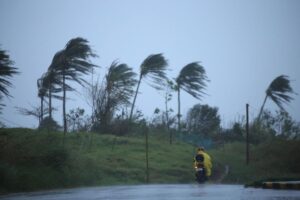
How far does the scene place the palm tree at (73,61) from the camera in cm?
3481

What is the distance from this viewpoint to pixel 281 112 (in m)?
55.5

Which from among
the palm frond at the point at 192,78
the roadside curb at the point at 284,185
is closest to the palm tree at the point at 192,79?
the palm frond at the point at 192,78

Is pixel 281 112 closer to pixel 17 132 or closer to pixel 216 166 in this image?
pixel 216 166

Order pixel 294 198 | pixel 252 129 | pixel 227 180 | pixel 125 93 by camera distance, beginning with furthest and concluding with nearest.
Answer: pixel 252 129
pixel 125 93
pixel 227 180
pixel 294 198

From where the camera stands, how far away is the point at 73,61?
35.1 m

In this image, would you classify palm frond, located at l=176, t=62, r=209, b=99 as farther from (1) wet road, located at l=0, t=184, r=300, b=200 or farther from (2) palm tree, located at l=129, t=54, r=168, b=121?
(1) wet road, located at l=0, t=184, r=300, b=200

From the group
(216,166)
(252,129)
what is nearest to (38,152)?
(216,166)

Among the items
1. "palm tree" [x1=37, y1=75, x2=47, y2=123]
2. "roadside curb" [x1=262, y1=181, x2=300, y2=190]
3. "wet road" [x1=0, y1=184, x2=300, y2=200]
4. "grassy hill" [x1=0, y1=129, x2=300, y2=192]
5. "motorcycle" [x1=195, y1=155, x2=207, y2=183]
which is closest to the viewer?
"wet road" [x1=0, y1=184, x2=300, y2=200]

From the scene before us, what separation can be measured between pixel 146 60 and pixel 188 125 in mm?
15291

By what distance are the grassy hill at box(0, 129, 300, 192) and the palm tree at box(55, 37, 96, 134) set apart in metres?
3.88

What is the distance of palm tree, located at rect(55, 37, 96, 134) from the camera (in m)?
34.8

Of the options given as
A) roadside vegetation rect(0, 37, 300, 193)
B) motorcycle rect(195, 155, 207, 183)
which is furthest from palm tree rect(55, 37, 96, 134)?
motorcycle rect(195, 155, 207, 183)

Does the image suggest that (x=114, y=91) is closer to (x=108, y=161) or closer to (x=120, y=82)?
(x=120, y=82)

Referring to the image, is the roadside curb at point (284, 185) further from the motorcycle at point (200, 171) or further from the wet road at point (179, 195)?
the motorcycle at point (200, 171)
